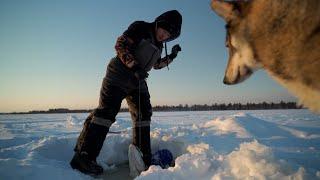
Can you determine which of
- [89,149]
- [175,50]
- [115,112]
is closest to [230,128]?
[175,50]

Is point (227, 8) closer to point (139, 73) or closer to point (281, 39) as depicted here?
point (281, 39)

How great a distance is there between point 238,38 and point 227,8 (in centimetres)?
26

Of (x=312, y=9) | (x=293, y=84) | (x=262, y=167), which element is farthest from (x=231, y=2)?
(x=262, y=167)

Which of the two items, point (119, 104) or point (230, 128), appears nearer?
point (119, 104)

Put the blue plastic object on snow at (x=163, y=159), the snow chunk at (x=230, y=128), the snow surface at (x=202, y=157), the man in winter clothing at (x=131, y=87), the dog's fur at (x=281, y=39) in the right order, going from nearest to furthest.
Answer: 1. the dog's fur at (x=281, y=39)
2. the snow surface at (x=202, y=157)
3. the man in winter clothing at (x=131, y=87)
4. the blue plastic object on snow at (x=163, y=159)
5. the snow chunk at (x=230, y=128)

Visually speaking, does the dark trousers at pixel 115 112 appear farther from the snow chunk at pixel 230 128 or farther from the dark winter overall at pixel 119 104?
the snow chunk at pixel 230 128

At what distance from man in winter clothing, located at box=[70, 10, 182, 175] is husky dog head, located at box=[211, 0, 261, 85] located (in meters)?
1.59

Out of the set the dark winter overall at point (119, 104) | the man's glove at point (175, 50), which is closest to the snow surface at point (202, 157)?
the dark winter overall at point (119, 104)

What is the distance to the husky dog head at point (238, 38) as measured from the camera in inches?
93.7

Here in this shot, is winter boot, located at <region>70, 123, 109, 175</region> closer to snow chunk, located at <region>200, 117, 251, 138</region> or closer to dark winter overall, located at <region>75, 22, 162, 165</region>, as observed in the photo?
dark winter overall, located at <region>75, 22, 162, 165</region>

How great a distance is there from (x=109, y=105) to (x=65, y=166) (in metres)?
0.98

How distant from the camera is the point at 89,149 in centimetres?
396

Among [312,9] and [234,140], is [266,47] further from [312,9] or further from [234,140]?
[234,140]

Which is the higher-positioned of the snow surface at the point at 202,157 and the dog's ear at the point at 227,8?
the dog's ear at the point at 227,8
